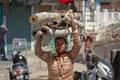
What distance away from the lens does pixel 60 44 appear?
536 cm

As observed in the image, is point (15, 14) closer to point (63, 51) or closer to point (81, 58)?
point (81, 58)

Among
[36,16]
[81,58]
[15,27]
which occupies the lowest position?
[81,58]

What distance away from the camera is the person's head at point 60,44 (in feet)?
17.6

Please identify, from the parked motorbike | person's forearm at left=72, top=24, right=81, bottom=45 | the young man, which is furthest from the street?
person's forearm at left=72, top=24, right=81, bottom=45

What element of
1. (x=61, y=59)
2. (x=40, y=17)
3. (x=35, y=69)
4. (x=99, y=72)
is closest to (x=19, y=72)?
(x=99, y=72)

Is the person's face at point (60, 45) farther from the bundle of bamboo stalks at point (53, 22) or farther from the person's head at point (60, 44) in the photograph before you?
the bundle of bamboo stalks at point (53, 22)

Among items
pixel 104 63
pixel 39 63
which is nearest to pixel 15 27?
pixel 39 63

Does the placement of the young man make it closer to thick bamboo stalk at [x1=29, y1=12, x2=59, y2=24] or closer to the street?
thick bamboo stalk at [x1=29, y1=12, x2=59, y2=24]

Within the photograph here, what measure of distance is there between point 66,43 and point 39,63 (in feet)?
25.2

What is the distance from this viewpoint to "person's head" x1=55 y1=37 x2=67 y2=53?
211 inches

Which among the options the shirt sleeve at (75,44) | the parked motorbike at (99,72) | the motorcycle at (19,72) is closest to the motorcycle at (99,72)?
the parked motorbike at (99,72)

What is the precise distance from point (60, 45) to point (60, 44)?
0.7 inches

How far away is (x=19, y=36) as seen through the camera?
54.6 ft

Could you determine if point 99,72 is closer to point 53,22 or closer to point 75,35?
point 75,35
